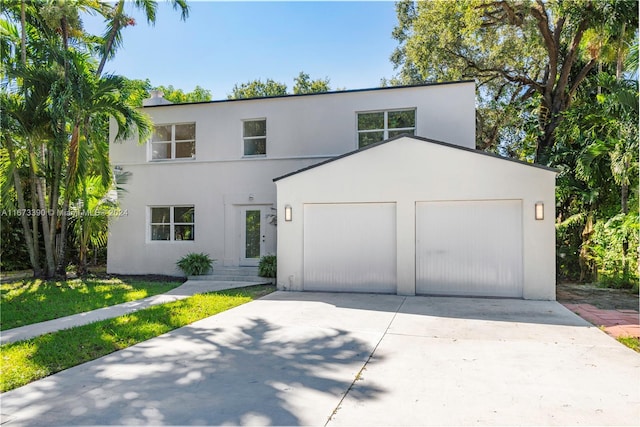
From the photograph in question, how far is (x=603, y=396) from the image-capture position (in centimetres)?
396

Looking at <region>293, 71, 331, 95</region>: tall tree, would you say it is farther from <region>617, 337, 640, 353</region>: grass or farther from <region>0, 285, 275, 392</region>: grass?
<region>617, 337, 640, 353</region>: grass

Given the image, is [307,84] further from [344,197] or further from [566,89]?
[344,197]

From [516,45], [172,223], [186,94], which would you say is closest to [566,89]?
[516,45]

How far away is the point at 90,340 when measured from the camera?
5840 mm

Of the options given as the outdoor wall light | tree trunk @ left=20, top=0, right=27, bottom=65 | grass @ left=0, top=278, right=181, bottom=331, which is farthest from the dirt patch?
tree trunk @ left=20, top=0, right=27, bottom=65

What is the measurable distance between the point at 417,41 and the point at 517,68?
5136mm

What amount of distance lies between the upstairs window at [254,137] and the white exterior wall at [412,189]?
3.09 meters

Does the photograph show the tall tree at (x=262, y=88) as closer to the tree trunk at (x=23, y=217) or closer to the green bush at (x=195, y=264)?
the green bush at (x=195, y=264)

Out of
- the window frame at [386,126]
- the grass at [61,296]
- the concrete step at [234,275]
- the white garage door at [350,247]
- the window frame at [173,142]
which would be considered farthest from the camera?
the window frame at [173,142]

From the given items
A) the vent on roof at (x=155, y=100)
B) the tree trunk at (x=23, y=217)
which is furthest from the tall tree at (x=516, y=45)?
the tree trunk at (x=23, y=217)

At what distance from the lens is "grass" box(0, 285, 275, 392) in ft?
15.3

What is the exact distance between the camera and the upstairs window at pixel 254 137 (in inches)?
531

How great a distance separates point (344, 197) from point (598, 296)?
6.49m

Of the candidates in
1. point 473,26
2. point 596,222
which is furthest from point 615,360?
point 473,26
